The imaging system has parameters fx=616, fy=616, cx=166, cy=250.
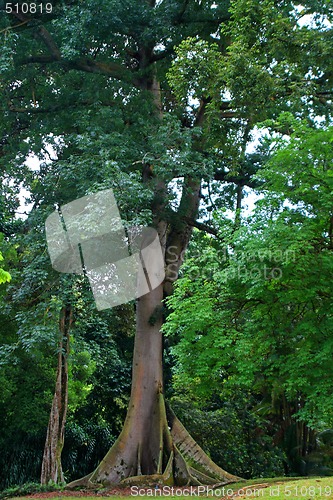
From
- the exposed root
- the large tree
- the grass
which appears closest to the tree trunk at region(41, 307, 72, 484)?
the exposed root

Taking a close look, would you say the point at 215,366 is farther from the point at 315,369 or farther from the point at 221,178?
the point at 221,178

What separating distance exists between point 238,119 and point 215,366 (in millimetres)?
5501

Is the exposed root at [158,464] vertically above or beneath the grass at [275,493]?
above

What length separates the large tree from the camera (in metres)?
10.7

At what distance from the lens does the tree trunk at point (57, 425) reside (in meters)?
12.5

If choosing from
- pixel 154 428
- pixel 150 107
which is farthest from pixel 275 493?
pixel 150 107

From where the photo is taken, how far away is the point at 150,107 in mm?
13000

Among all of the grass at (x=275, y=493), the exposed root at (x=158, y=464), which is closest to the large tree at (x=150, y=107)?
the exposed root at (x=158, y=464)

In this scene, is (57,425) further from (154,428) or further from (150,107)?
(150,107)

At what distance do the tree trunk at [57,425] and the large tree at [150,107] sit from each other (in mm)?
893

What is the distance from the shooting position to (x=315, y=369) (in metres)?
8.36

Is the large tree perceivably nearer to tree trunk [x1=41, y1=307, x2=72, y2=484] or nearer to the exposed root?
the exposed root

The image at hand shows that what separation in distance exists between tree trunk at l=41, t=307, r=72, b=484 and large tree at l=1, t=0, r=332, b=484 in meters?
0.89

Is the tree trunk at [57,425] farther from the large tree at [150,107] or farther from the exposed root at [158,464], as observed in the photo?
the large tree at [150,107]
